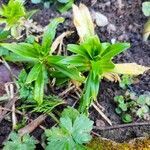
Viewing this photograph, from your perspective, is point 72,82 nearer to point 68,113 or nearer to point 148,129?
point 68,113

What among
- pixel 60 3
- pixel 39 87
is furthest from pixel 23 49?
pixel 60 3

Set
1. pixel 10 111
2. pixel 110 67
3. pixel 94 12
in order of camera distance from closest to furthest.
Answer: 1. pixel 110 67
2. pixel 10 111
3. pixel 94 12

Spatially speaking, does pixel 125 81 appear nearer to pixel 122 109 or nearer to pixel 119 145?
pixel 122 109

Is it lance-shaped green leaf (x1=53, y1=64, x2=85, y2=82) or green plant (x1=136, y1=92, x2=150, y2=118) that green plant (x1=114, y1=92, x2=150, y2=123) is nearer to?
green plant (x1=136, y1=92, x2=150, y2=118)

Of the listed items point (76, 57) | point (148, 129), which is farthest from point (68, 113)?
point (148, 129)

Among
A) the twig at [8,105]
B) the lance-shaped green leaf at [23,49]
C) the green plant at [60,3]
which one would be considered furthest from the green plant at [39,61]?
the green plant at [60,3]

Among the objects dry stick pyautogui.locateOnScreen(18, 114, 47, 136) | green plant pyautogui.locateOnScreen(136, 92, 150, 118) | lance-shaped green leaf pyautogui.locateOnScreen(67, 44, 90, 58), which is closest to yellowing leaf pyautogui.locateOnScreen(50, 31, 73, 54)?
lance-shaped green leaf pyautogui.locateOnScreen(67, 44, 90, 58)
